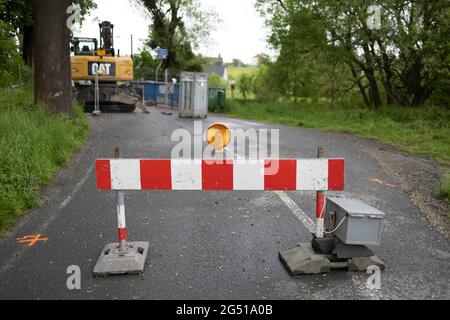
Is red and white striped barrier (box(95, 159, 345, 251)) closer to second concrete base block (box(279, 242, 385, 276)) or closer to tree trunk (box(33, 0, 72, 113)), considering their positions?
second concrete base block (box(279, 242, 385, 276))

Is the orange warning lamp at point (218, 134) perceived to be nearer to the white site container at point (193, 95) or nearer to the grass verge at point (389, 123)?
the grass verge at point (389, 123)

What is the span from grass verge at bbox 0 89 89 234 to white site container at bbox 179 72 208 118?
7.16 m

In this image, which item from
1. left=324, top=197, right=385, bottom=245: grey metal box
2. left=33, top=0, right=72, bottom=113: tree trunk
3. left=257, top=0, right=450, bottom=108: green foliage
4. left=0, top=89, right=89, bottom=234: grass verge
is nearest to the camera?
left=324, top=197, right=385, bottom=245: grey metal box

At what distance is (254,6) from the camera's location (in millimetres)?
29234

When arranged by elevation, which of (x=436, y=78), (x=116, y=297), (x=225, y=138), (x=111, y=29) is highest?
(x=111, y=29)

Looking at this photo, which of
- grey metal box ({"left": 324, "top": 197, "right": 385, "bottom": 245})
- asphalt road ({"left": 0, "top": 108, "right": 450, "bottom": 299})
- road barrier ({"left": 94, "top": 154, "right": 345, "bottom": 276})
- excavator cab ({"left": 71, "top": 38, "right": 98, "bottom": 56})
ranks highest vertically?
excavator cab ({"left": 71, "top": 38, "right": 98, "bottom": 56})

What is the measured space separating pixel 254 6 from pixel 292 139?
18.6 metres

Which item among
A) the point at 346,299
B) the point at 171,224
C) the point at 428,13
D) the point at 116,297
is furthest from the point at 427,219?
the point at 428,13

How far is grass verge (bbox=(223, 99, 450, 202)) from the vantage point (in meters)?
12.1

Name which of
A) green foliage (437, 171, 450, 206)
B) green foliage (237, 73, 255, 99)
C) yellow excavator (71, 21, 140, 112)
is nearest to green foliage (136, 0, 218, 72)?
green foliage (237, 73, 255, 99)

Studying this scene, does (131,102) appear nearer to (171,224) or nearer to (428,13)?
(428,13)

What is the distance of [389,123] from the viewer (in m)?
17.2

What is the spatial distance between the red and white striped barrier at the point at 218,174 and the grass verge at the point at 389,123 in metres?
3.50

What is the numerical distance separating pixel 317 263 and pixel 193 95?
50.2 feet
